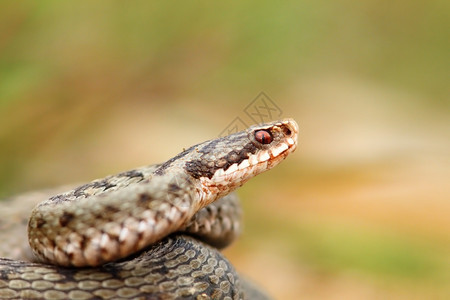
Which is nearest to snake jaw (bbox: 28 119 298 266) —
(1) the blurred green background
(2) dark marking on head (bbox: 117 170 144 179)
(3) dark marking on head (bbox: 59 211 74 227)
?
(3) dark marking on head (bbox: 59 211 74 227)

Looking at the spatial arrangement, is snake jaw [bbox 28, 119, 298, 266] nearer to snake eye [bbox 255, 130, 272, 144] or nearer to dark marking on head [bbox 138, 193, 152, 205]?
dark marking on head [bbox 138, 193, 152, 205]

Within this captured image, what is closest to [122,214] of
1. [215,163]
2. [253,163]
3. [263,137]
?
[215,163]

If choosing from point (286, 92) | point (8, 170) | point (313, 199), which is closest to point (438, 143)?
point (286, 92)

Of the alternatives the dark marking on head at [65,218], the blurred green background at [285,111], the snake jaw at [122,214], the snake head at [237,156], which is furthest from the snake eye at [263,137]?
the blurred green background at [285,111]

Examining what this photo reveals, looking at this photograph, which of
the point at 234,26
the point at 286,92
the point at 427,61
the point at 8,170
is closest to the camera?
the point at 8,170

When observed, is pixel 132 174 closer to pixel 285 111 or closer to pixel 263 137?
pixel 263 137

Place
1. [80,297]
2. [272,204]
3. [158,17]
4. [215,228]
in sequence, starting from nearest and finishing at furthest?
[80,297], [215,228], [272,204], [158,17]

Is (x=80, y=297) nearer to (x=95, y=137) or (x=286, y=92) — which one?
(x=95, y=137)
